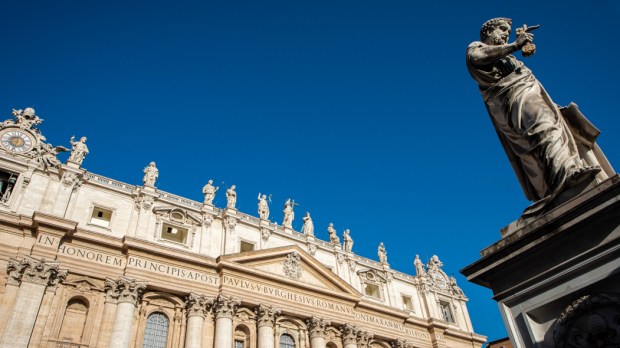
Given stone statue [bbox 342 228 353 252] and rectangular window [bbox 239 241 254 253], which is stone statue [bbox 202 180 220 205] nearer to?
rectangular window [bbox 239 241 254 253]

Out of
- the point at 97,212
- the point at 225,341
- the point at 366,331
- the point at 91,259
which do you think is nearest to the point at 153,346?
the point at 225,341

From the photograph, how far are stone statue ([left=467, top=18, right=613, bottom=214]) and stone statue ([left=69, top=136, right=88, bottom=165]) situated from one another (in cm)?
2437

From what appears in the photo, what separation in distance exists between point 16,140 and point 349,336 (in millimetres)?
23081

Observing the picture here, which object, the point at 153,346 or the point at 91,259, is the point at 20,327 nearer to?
the point at 91,259

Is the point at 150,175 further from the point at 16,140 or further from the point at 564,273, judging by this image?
the point at 564,273

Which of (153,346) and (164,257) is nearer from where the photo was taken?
(153,346)

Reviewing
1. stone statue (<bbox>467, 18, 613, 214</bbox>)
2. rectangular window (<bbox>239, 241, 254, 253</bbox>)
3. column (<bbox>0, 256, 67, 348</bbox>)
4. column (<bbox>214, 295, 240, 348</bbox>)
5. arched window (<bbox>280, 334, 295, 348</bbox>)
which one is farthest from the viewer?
rectangular window (<bbox>239, 241, 254, 253</bbox>)

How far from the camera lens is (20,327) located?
19000mm

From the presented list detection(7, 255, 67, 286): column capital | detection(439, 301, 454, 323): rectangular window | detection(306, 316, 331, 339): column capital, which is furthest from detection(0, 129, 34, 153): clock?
detection(439, 301, 454, 323): rectangular window

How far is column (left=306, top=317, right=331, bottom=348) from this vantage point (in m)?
27.8

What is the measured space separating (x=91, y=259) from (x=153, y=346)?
5.49m

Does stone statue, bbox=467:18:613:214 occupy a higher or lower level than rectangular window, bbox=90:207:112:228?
lower

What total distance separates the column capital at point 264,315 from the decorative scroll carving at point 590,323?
23062mm

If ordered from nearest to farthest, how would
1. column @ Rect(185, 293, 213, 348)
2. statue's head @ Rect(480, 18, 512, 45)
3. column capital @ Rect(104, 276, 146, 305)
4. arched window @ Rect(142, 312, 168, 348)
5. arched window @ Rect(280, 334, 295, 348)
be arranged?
statue's head @ Rect(480, 18, 512, 45) → column capital @ Rect(104, 276, 146, 305) → arched window @ Rect(142, 312, 168, 348) → column @ Rect(185, 293, 213, 348) → arched window @ Rect(280, 334, 295, 348)
